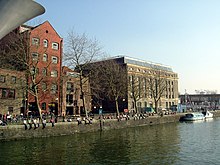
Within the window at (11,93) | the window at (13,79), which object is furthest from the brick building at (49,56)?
the window at (13,79)

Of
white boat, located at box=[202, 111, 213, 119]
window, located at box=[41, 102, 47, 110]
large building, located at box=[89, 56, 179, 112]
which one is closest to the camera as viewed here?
window, located at box=[41, 102, 47, 110]

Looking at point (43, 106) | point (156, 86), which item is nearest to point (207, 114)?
point (156, 86)

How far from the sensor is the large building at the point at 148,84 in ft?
268

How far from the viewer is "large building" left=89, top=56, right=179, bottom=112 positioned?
81625 millimetres

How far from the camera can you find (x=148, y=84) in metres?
87.2

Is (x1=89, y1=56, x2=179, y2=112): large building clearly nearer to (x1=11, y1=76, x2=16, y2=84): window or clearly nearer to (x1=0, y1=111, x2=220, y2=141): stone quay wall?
(x1=0, y1=111, x2=220, y2=141): stone quay wall

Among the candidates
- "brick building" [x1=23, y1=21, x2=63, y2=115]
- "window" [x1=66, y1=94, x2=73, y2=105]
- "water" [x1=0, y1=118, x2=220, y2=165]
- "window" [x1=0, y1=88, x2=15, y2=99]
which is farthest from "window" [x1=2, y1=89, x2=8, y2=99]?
"water" [x1=0, y1=118, x2=220, y2=165]

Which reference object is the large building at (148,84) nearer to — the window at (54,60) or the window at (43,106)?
the window at (54,60)

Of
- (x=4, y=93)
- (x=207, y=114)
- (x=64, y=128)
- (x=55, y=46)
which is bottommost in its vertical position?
(x=207, y=114)

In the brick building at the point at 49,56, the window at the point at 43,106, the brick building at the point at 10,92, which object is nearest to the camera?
the brick building at the point at 10,92

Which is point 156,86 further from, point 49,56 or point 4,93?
point 4,93

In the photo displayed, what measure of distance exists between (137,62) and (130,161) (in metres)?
→ 81.1

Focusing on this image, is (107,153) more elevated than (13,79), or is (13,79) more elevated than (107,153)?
(13,79)

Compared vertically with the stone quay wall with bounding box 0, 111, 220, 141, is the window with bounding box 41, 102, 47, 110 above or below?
above
